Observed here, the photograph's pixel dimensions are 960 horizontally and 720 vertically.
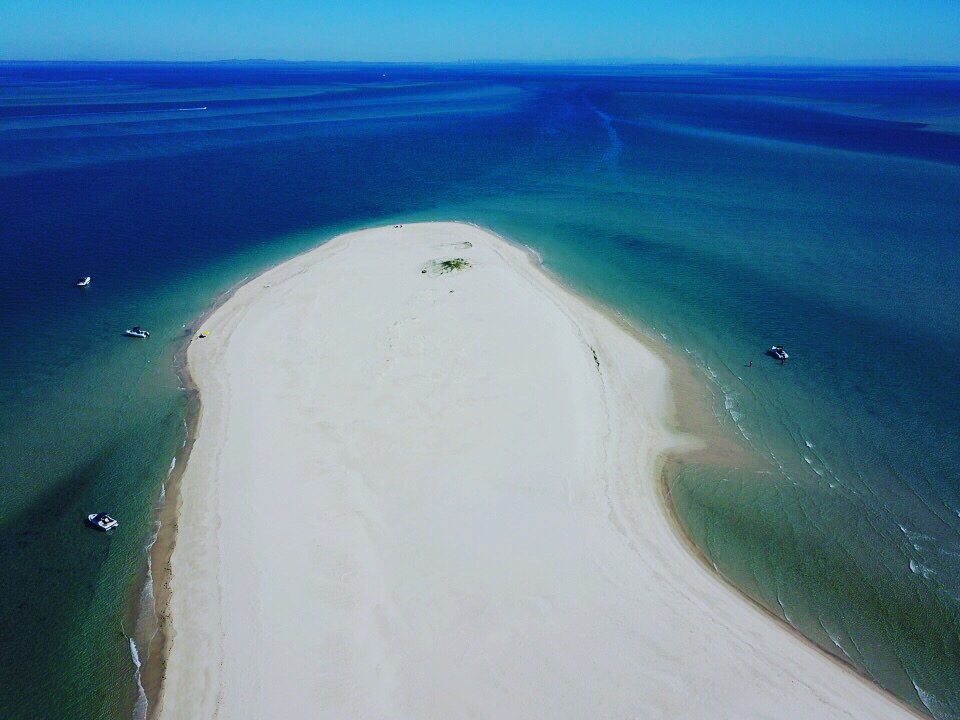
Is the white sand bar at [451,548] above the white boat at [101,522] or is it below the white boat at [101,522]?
above

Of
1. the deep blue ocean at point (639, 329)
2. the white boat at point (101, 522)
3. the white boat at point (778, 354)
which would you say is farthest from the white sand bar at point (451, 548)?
the white boat at point (778, 354)

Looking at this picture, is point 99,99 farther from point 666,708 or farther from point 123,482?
point 666,708

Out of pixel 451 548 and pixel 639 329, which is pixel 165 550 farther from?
pixel 639 329

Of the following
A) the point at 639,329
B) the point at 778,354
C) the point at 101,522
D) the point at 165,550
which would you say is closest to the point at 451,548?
the point at 165,550

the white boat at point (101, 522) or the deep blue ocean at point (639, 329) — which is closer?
the deep blue ocean at point (639, 329)

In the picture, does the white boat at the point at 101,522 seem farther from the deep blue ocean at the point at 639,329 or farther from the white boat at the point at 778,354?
the white boat at the point at 778,354
